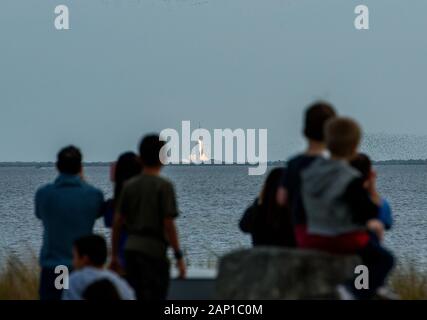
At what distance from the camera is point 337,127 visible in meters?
5.78

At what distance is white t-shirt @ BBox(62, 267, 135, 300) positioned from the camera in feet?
21.6

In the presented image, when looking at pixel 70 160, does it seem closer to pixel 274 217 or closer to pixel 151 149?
pixel 151 149

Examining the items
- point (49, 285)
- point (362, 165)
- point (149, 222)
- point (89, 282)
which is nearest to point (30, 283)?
point (49, 285)

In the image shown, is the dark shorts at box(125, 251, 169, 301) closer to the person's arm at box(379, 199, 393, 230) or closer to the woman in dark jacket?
the woman in dark jacket

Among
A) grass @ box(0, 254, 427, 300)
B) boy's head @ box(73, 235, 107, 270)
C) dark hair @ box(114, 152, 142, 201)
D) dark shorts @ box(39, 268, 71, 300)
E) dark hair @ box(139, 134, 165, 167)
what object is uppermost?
dark hair @ box(139, 134, 165, 167)

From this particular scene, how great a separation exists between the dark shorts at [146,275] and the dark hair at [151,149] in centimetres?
58

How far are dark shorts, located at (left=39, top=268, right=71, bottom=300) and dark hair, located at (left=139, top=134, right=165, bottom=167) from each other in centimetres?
136

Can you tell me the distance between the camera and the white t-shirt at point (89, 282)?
260 inches

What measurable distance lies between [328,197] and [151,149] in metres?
1.51

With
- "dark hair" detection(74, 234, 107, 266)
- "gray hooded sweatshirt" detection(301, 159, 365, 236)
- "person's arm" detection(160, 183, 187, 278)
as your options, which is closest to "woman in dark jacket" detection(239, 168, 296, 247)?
"person's arm" detection(160, 183, 187, 278)

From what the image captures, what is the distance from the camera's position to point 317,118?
608cm

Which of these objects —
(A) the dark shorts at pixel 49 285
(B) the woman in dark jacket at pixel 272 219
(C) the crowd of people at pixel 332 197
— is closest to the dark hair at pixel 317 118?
(C) the crowd of people at pixel 332 197

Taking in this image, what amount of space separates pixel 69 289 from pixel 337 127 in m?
2.07

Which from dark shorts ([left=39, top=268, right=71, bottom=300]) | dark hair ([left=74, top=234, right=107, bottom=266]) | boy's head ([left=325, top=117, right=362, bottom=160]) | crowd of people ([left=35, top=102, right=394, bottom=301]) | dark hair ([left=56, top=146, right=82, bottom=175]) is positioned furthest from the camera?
dark shorts ([left=39, top=268, right=71, bottom=300])
